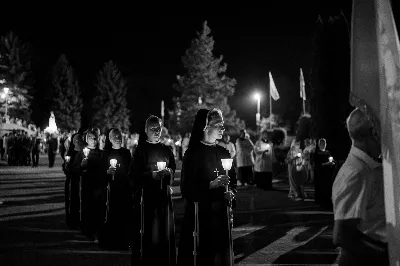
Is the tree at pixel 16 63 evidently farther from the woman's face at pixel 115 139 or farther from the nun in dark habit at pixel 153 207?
the nun in dark habit at pixel 153 207

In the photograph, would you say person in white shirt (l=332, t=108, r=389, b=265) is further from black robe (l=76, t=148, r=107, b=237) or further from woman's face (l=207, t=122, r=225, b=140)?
black robe (l=76, t=148, r=107, b=237)

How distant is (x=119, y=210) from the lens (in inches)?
332

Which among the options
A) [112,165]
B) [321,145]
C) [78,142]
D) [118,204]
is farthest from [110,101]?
[112,165]

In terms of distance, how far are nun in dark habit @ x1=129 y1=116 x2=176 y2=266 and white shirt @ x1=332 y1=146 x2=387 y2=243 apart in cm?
360

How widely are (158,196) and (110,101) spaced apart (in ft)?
261

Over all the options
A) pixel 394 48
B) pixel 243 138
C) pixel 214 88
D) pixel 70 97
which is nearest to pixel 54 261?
pixel 394 48

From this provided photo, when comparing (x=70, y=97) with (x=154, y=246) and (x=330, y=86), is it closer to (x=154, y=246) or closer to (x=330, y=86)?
(x=330, y=86)

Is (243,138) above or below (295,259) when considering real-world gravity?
above

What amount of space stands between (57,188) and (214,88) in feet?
99.9

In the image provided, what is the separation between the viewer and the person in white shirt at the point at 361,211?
304 centimetres

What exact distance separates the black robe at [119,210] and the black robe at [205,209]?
269cm

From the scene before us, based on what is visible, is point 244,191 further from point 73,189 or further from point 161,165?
point 161,165

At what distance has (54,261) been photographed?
7238 millimetres

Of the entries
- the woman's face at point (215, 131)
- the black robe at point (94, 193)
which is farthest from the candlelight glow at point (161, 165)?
the black robe at point (94, 193)
